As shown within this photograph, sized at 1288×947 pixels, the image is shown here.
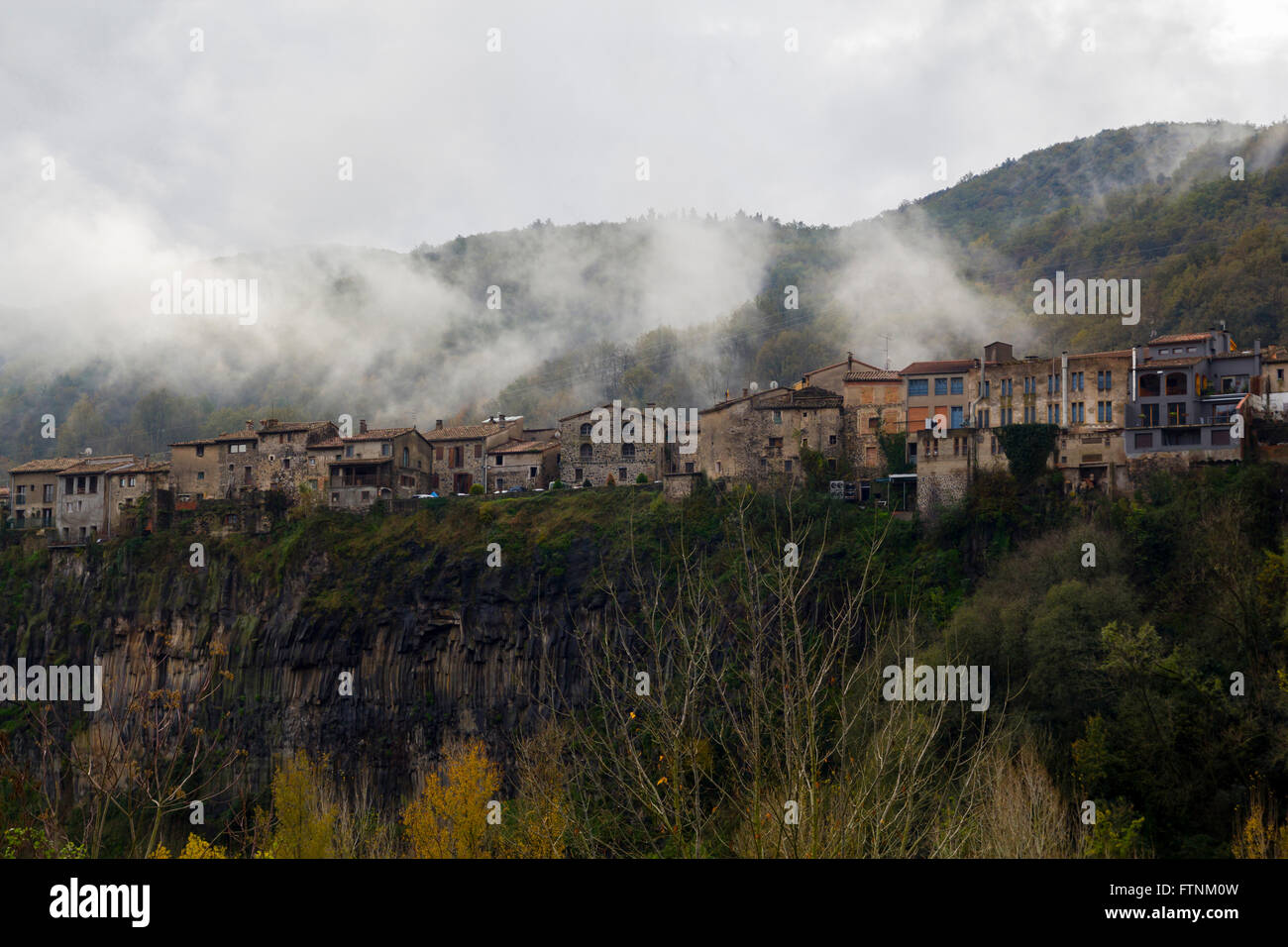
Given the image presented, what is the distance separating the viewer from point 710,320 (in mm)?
127312

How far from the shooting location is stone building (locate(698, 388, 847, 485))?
54062mm

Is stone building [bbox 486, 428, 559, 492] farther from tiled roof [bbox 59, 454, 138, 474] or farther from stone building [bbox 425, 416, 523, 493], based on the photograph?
tiled roof [bbox 59, 454, 138, 474]

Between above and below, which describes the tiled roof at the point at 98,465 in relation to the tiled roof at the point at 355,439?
below

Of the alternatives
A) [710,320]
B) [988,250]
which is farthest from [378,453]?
[988,250]

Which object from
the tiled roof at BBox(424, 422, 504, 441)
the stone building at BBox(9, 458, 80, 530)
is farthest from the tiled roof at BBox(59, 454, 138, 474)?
the tiled roof at BBox(424, 422, 504, 441)

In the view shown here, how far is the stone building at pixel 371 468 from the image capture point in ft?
201

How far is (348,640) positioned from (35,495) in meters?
27.9

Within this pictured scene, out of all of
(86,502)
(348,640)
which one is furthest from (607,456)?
(86,502)

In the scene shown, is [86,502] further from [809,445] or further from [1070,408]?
[1070,408]

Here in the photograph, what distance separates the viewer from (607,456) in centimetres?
6106

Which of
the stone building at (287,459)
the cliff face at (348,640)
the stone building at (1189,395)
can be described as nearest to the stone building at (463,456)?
the stone building at (287,459)

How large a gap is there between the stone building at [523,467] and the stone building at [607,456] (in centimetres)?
127

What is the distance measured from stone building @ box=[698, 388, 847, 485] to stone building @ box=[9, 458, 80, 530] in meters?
42.5

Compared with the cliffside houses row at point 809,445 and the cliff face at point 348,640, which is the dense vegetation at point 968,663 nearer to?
the cliff face at point 348,640
